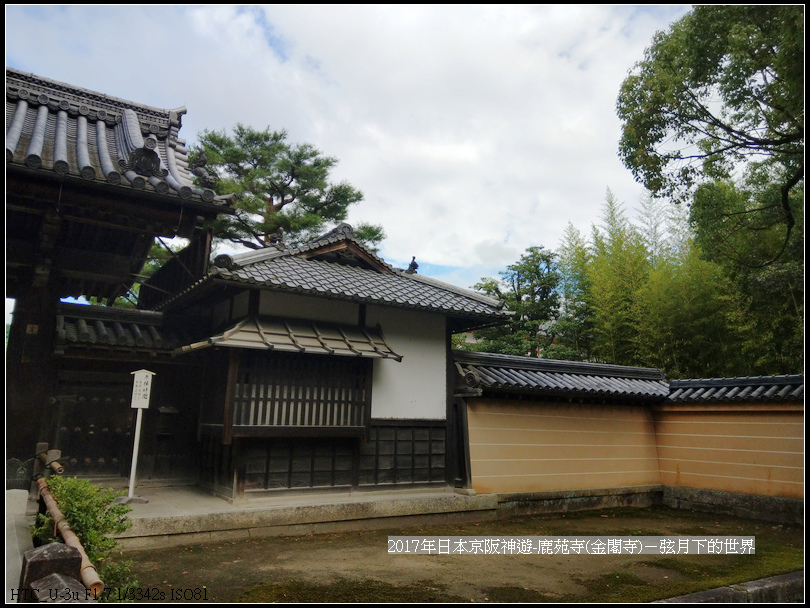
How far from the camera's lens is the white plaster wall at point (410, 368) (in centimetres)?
950

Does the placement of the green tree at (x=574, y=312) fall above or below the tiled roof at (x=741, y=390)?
Answer: above

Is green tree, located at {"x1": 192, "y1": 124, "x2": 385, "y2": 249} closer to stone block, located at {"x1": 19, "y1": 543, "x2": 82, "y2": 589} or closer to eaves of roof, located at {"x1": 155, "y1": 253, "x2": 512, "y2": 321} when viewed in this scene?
eaves of roof, located at {"x1": 155, "y1": 253, "x2": 512, "y2": 321}

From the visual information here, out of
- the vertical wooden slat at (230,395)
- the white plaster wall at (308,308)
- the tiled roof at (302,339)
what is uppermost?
the white plaster wall at (308,308)

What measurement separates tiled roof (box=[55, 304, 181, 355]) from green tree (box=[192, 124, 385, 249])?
13132 mm

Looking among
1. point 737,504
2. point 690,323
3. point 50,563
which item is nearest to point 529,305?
point 690,323

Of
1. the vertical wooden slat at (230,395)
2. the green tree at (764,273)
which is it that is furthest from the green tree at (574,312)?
the vertical wooden slat at (230,395)

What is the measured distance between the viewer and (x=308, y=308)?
9.17m

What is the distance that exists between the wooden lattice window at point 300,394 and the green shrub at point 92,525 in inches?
116

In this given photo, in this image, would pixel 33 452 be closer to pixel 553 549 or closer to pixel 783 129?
pixel 553 549

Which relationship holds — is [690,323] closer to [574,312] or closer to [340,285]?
[574,312]

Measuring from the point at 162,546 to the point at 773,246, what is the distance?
14.3m

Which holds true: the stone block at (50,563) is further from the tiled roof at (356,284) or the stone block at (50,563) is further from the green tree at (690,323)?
the green tree at (690,323)

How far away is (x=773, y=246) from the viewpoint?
12992mm

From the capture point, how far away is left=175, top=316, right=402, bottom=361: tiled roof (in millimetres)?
7828
